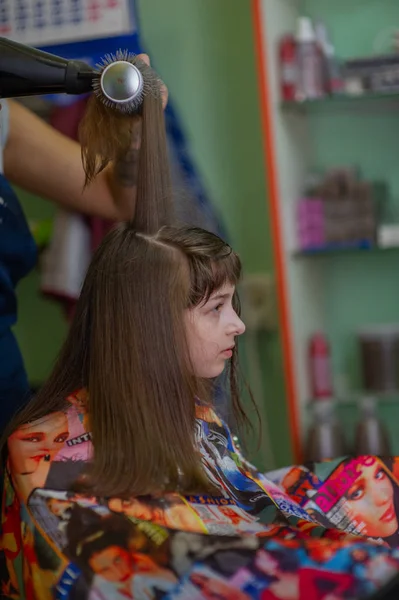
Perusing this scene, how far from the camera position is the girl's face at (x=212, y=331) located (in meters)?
1.28

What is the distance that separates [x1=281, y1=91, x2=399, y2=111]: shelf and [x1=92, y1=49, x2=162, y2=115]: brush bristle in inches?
60.7

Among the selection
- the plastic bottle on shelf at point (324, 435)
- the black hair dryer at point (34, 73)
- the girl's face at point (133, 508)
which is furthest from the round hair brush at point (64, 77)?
the plastic bottle on shelf at point (324, 435)

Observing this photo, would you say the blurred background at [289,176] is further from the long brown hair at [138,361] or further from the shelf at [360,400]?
the long brown hair at [138,361]

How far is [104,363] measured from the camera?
46.9 inches

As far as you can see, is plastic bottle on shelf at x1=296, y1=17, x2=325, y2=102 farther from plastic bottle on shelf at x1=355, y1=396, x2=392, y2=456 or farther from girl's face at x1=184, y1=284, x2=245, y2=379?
girl's face at x1=184, y1=284, x2=245, y2=379

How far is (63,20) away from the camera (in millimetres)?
2510

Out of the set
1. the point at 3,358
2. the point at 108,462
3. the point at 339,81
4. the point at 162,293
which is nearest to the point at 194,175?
the point at 339,81

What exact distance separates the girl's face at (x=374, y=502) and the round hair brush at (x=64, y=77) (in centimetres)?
71

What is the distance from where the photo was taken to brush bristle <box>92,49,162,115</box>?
1.21 m

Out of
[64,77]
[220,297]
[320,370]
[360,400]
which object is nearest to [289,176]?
[320,370]

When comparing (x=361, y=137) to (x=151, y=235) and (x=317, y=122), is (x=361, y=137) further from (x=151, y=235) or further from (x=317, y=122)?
(x=151, y=235)

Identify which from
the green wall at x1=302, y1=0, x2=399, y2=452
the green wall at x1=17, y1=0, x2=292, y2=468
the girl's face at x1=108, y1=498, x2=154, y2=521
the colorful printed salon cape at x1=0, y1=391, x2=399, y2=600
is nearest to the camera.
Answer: the colorful printed salon cape at x1=0, y1=391, x2=399, y2=600

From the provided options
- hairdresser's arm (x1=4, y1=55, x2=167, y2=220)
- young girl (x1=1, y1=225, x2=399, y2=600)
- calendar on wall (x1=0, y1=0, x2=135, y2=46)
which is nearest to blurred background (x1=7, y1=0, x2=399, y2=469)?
calendar on wall (x1=0, y1=0, x2=135, y2=46)

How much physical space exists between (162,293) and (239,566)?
41 cm
